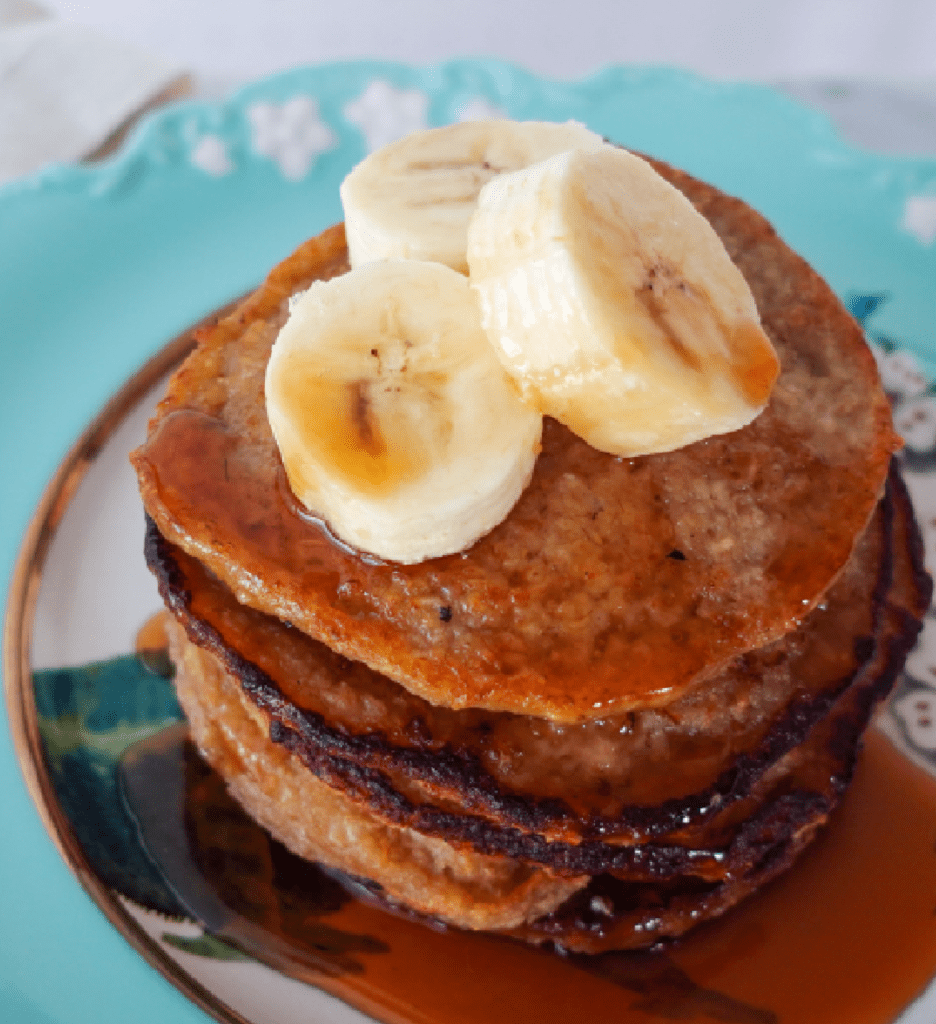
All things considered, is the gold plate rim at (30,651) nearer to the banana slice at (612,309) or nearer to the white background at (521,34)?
the banana slice at (612,309)

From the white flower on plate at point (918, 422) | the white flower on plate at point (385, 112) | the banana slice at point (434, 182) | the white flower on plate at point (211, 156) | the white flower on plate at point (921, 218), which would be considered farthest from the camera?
the white flower on plate at point (385, 112)

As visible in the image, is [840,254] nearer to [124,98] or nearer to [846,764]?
[846,764]

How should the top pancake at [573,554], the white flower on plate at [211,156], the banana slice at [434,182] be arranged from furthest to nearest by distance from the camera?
the white flower on plate at [211,156], the banana slice at [434,182], the top pancake at [573,554]

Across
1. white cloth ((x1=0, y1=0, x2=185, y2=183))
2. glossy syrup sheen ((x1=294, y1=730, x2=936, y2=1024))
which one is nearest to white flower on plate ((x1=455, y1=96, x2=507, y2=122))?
white cloth ((x1=0, y1=0, x2=185, y2=183))

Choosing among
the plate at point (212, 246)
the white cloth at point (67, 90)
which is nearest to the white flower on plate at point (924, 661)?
the plate at point (212, 246)

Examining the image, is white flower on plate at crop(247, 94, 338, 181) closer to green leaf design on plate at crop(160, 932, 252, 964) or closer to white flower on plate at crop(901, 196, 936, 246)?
Result: white flower on plate at crop(901, 196, 936, 246)

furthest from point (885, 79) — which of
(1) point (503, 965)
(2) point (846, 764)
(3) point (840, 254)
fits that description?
(1) point (503, 965)

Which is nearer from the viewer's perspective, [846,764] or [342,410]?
[342,410]
